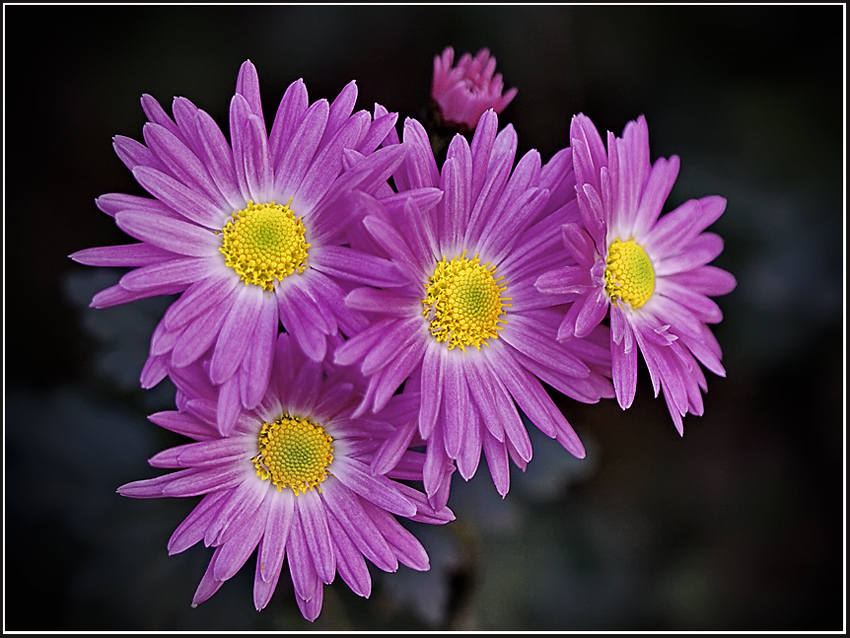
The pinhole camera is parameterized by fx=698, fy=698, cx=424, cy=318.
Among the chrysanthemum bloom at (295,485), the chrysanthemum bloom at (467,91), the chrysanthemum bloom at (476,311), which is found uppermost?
the chrysanthemum bloom at (467,91)

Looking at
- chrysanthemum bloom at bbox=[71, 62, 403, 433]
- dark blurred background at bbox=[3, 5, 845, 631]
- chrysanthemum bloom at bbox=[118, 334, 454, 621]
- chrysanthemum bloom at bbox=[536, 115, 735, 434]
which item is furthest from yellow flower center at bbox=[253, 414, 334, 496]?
dark blurred background at bbox=[3, 5, 845, 631]

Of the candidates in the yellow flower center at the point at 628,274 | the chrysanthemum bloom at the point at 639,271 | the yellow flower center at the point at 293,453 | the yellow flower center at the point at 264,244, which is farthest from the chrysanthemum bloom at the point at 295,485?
the yellow flower center at the point at 628,274

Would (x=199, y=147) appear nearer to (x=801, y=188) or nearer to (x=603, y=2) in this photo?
(x=603, y=2)

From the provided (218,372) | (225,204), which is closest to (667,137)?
(225,204)

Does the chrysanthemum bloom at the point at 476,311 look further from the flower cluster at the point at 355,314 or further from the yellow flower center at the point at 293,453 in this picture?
the yellow flower center at the point at 293,453

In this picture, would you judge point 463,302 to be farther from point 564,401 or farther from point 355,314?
point 564,401

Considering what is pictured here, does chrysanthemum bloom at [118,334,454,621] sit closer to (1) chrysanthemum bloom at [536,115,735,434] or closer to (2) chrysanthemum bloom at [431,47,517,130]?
(1) chrysanthemum bloom at [536,115,735,434]
